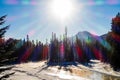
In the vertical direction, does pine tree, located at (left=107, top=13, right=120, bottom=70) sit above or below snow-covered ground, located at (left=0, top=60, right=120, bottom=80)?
above

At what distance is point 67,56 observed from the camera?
356ft

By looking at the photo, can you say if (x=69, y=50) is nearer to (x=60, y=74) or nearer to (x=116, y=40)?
(x=60, y=74)

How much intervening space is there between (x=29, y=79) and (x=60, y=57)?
252 feet

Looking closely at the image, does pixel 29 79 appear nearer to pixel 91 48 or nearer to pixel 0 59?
pixel 0 59

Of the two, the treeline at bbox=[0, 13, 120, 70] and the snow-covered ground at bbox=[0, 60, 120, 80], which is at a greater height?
the treeline at bbox=[0, 13, 120, 70]

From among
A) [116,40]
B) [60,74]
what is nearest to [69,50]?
[60,74]

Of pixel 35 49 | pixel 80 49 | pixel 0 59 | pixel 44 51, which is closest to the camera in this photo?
pixel 0 59

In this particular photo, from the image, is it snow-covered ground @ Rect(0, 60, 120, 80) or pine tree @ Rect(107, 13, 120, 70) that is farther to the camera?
pine tree @ Rect(107, 13, 120, 70)

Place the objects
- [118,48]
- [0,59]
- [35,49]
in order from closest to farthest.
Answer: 1. [0,59]
2. [118,48]
3. [35,49]

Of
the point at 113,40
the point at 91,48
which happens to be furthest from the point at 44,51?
the point at 113,40

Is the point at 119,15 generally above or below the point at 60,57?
above

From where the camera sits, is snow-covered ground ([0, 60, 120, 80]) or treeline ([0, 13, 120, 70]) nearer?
snow-covered ground ([0, 60, 120, 80])

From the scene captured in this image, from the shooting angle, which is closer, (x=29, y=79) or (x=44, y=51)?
(x=29, y=79)

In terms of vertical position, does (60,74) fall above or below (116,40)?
below
